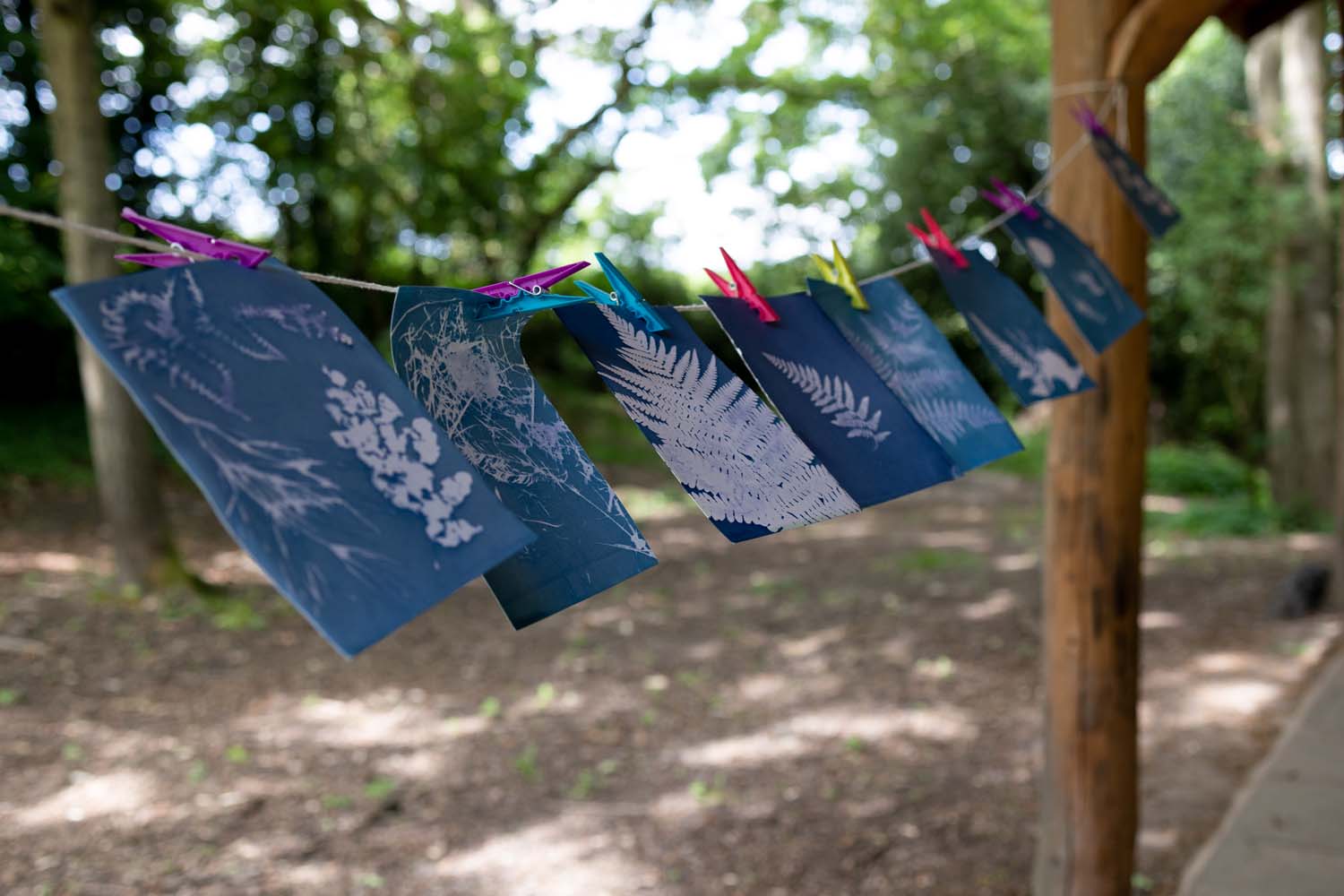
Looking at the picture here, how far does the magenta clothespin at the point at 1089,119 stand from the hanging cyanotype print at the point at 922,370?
0.85 meters

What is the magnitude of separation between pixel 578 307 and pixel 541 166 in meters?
9.52

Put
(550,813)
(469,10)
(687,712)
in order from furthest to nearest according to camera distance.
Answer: (469,10)
(687,712)
(550,813)

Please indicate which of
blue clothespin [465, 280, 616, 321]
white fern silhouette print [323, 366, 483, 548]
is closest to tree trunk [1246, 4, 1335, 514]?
blue clothespin [465, 280, 616, 321]

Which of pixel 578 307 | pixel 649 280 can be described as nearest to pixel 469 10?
pixel 649 280

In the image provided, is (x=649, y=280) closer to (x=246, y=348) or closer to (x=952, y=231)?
(x=952, y=231)

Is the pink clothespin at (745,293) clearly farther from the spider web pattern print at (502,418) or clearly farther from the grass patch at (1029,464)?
the grass patch at (1029,464)

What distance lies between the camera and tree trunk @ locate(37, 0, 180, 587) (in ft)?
16.7

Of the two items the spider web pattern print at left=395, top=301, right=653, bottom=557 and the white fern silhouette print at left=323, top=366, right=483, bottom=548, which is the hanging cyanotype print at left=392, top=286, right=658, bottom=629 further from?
the white fern silhouette print at left=323, top=366, right=483, bottom=548

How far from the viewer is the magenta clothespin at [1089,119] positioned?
2.27 metres

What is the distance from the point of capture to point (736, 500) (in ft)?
4.00

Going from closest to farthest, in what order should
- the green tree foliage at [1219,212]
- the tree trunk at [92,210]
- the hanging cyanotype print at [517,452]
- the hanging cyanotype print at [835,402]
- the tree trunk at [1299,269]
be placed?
the hanging cyanotype print at [517,452]
the hanging cyanotype print at [835,402]
the tree trunk at [92,210]
the tree trunk at [1299,269]
the green tree foliage at [1219,212]

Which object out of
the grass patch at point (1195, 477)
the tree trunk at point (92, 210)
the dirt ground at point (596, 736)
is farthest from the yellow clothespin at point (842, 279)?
the grass patch at point (1195, 477)

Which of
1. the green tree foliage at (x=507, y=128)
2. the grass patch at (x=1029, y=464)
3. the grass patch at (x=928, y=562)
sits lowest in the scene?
the grass patch at (x=1029, y=464)

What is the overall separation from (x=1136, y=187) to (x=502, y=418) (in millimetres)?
1779
